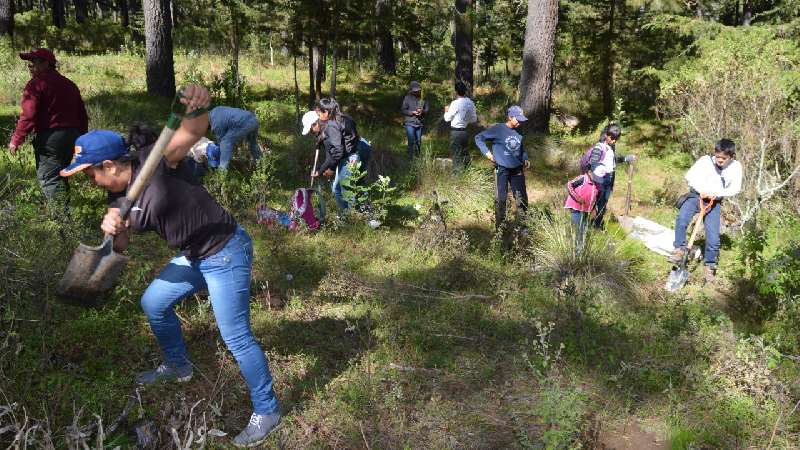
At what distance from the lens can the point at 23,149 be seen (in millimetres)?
7730

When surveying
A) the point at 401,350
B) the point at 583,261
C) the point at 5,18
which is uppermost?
the point at 5,18

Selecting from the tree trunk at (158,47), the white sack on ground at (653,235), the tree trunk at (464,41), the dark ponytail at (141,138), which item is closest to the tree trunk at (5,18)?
the tree trunk at (158,47)

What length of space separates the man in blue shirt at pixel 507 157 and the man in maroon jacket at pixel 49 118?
448cm

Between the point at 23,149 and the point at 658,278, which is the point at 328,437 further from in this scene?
the point at 23,149

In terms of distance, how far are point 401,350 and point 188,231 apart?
2085 mm

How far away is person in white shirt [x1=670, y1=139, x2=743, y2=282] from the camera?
6406 mm

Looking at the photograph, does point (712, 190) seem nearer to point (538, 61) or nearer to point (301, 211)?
point (301, 211)

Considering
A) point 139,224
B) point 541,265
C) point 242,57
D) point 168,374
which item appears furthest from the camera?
point 242,57

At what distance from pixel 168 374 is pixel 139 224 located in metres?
1.31

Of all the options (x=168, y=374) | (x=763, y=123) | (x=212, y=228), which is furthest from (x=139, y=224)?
(x=763, y=123)

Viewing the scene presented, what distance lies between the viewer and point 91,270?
128 inches

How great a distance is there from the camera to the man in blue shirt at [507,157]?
23.2 feet

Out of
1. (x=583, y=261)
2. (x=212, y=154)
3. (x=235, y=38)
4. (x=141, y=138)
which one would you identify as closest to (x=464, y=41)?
(x=235, y=38)

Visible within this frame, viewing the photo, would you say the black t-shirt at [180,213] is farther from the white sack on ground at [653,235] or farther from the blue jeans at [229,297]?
the white sack on ground at [653,235]
